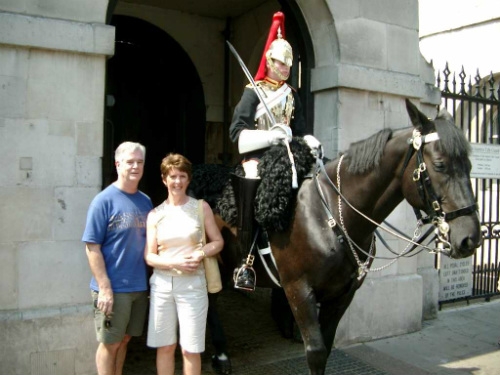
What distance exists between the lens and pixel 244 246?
3775mm

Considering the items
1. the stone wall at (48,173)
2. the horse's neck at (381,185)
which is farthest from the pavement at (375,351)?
the horse's neck at (381,185)

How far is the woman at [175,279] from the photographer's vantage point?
3336 millimetres

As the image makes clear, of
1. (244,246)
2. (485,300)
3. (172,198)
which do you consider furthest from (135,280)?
(485,300)

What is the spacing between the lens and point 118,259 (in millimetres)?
3307

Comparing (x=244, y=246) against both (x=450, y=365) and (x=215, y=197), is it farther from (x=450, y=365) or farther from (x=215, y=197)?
(x=450, y=365)

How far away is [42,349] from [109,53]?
248cm

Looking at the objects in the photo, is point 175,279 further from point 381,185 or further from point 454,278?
point 454,278

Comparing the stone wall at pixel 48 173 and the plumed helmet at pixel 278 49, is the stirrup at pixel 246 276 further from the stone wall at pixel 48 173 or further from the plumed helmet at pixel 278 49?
the plumed helmet at pixel 278 49

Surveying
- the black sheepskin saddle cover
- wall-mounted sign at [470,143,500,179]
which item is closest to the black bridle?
the black sheepskin saddle cover

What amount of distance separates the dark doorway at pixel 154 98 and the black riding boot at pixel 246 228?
14.7ft

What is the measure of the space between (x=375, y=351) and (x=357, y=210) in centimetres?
248

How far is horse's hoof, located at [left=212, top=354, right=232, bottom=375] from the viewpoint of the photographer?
4.48m

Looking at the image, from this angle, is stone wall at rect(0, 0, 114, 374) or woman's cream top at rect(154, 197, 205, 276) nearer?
woman's cream top at rect(154, 197, 205, 276)

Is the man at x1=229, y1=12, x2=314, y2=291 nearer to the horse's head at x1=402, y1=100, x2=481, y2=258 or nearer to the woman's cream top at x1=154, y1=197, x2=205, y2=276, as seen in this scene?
the woman's cream top at x1=154, y1=197, x2=205, y2=276
